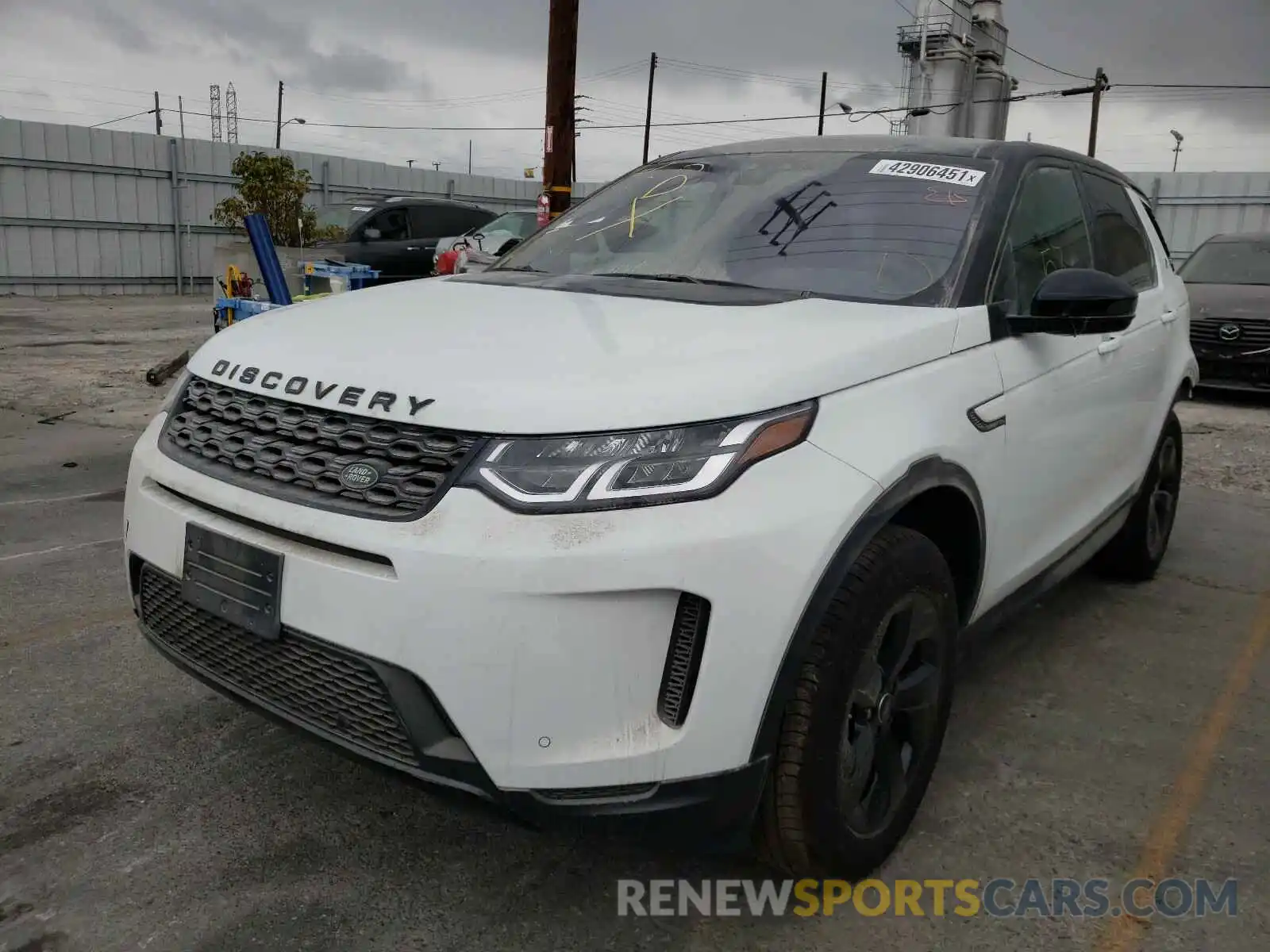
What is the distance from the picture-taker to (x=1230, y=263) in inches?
431

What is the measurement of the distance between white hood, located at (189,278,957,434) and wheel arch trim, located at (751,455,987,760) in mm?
239

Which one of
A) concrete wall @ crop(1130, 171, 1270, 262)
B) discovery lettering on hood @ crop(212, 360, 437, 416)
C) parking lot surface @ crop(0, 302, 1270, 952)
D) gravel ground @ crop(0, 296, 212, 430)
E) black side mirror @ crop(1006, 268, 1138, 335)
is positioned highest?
concrete wall @ crop(1130, 171, 1270, 262)

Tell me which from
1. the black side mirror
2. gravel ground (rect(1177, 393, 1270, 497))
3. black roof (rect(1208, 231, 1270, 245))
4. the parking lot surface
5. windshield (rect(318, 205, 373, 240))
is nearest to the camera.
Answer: the parking lot surface

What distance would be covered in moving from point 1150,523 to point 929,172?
220cm

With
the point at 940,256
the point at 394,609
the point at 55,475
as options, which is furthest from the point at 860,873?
the point at 55,475

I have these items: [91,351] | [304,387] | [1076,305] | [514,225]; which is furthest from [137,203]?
[1076,305]

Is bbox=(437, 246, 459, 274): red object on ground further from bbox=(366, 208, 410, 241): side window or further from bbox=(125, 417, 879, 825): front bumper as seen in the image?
bbox=(125, 417, 879, 825): front bumper

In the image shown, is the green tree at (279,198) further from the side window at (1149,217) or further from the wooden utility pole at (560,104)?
the side window at (1149,217)

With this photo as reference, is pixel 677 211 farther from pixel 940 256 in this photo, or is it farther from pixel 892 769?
pixel 892 769

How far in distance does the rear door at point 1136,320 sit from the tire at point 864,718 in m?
1.48

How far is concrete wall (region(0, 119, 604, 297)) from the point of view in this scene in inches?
765

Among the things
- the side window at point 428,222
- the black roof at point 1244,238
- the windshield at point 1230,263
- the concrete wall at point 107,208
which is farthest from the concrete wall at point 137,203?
the windshield at point 1230,263

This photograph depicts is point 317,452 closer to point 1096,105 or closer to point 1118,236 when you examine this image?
point 1118,236

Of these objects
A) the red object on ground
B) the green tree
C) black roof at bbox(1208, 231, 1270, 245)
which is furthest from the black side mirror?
the green tree
